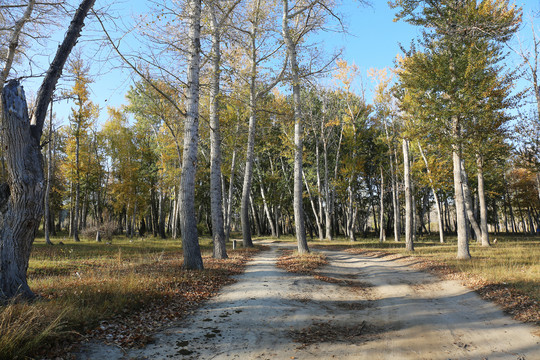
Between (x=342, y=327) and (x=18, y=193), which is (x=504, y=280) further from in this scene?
(x=18, y=193)

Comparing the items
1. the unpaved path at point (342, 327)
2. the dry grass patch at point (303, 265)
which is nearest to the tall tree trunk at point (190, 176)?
the unpaved path at point (342, 327)

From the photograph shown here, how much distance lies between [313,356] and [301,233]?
1075cm

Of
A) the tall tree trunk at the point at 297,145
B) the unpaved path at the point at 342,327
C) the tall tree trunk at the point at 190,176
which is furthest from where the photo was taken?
the tall tree trunk at the point at 297,145

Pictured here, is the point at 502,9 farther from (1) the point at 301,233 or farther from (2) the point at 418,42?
(1) the point at 301,233

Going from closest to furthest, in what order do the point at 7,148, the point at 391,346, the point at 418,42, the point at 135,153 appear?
the point at 391,346, the point at 7,148, the point at 418,42, the point at 135,153

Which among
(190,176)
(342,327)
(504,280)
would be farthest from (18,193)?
(504,280)

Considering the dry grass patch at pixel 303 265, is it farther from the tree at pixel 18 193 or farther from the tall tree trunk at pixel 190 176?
the tree at pixel 18 193

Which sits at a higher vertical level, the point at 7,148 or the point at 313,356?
the point at 7,148

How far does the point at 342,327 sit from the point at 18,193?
584 cm

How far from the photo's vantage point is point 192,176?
9289mm

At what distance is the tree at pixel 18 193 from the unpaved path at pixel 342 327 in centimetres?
230

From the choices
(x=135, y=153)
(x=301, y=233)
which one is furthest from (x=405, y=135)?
(x=135, y=153)

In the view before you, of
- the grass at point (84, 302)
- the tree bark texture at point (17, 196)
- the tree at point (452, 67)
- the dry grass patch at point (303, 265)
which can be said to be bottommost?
the dry grass patch at point (303, 265)

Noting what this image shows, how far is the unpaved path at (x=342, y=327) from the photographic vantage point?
411cm
